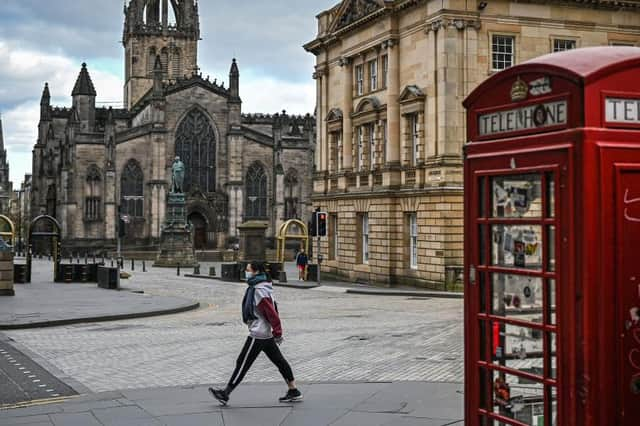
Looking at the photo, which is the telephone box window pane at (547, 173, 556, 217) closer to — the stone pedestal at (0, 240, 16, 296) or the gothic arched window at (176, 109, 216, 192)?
the stone pedestal at (0, 240, 16, 296)

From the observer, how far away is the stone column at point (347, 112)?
132ft

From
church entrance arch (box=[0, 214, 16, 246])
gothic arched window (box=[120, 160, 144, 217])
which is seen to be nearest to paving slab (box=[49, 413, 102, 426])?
church entrance arch (box=[0, 214, 16, 246])

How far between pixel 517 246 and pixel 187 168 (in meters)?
78.4

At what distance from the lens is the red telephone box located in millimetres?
5184

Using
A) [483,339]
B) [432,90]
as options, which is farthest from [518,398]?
[432,90]

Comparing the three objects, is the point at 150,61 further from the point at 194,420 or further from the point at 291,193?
the point at 194,420

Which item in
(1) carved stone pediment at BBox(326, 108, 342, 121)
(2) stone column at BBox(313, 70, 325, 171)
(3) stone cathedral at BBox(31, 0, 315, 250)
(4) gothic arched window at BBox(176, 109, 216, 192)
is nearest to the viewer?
(1) carved stone pediment at BBox(326, 108, 342, 121)

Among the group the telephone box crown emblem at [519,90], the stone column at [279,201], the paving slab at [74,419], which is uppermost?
the stone column at [279,201]

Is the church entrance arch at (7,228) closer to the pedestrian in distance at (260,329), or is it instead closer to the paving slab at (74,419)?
the paving slab at (74,419)

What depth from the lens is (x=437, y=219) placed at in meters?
32.9

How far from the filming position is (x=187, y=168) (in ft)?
272

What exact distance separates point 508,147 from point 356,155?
1342 inches

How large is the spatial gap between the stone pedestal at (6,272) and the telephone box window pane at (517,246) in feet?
79.2

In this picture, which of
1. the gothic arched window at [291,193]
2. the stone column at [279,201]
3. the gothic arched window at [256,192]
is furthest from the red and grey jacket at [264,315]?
the gothic arched window at [291,193]
